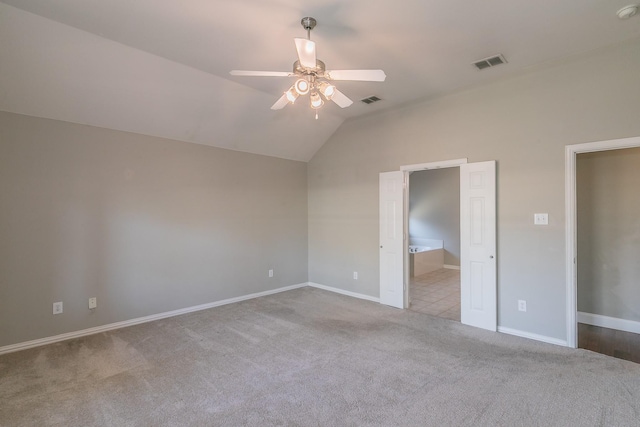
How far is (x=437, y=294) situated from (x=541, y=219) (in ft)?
7.86

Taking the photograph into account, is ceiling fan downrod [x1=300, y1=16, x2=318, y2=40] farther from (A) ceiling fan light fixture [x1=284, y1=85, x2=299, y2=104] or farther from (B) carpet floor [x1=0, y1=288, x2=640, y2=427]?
(B) carpet floor [x1=0, y1=288, x2=640, y2=427]

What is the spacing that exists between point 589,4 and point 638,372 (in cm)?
302

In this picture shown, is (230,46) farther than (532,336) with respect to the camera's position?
No

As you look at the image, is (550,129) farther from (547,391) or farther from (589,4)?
(547,391)

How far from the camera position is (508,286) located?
351 centimetres

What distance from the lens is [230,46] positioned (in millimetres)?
2879

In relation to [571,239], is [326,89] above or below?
above

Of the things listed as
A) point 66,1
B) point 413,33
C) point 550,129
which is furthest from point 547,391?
point 66,1

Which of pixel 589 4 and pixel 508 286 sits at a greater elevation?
pixel 589 4

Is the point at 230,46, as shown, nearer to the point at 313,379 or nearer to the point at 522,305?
the point at 313,379

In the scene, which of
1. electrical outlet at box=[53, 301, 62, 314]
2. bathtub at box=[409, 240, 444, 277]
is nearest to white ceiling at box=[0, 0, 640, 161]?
electrical outlet at box=[53, 301, 62, 314]

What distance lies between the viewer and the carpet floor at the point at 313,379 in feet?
6.82

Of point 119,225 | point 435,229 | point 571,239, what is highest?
point 119,225

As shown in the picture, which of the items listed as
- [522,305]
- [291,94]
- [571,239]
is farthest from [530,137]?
[291,94]
